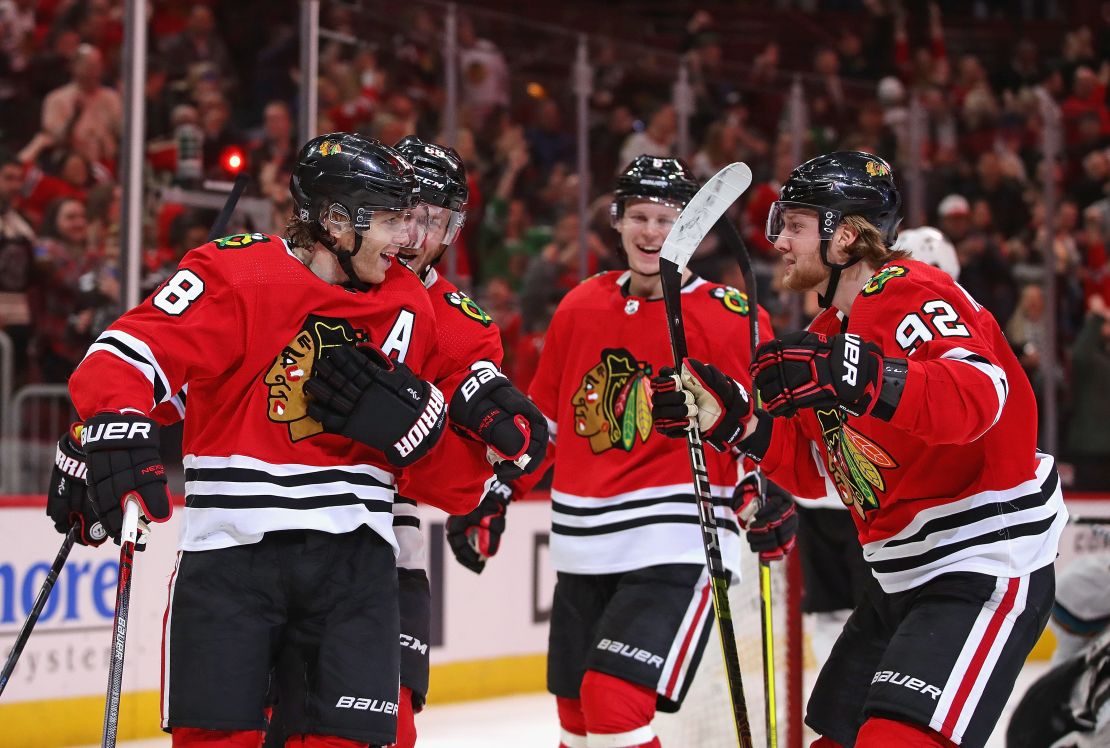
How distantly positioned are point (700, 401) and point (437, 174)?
0.84m

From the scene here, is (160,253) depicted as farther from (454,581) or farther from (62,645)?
→ (454,581)

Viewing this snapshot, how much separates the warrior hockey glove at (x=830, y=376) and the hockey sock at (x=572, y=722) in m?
1.34

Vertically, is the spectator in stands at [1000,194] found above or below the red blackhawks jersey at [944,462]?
above

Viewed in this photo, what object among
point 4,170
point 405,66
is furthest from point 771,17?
point 4,170

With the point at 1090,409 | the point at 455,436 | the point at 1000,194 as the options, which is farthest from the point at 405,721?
the point at 1000,194

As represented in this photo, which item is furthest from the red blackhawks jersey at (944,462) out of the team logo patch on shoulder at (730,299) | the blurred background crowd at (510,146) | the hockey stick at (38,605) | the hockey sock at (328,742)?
the blurred background crowd at (510,146)

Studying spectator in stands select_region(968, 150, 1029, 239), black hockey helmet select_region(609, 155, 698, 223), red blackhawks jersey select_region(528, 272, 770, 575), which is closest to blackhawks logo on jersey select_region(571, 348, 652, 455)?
red blackhawks jersey select_region(528, 272, 770, 575)

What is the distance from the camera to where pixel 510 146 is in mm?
6277

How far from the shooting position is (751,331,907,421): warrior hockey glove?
2367 mm

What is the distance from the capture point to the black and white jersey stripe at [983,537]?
2.62 m

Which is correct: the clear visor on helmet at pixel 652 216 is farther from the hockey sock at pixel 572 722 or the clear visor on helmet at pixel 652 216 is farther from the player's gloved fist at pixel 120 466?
the player's gloved fist at pixel 120 466

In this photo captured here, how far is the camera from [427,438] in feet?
8.38

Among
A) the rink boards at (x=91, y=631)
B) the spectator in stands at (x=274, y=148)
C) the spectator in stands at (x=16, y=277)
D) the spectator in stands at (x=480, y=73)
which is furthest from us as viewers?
the spectator in stands at (x=480, y=73)

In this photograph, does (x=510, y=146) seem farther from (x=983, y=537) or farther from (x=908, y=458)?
(x=983, y=537)
